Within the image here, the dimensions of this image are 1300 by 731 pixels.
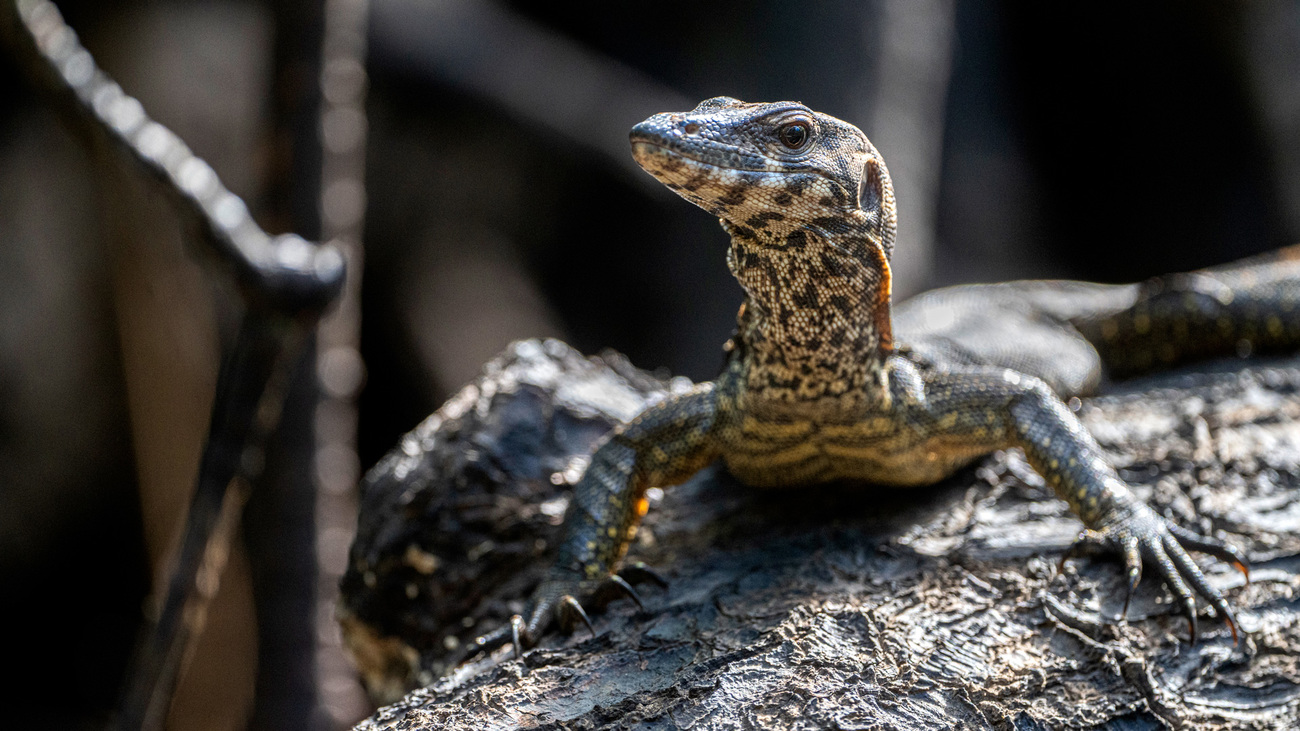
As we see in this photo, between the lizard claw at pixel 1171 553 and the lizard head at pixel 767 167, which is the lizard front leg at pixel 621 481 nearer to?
the lizard head at pixel 767 167

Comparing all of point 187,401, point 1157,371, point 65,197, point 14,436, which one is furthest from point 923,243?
point 14,436

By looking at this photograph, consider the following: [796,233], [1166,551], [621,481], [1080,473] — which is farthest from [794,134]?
[1166,551]

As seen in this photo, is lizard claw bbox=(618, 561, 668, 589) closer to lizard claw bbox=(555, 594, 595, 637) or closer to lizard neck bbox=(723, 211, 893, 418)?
lizard claw bbox=(555, 594, 595, 637)

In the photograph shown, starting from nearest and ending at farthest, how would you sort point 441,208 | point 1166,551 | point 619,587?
1. point 1166,551
2. point 619,587
3. point 441,208

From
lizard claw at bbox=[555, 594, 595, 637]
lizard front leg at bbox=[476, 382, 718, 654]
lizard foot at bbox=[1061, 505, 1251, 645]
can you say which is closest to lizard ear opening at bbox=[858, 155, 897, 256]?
lizard front leg at bbox=[476, 382, 718, 654]

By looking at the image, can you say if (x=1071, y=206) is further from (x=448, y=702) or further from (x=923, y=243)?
(x=448, y=702)

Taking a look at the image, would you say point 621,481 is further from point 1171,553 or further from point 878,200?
point 1171,553

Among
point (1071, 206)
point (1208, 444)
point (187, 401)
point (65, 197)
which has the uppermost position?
point (1071, 206)
